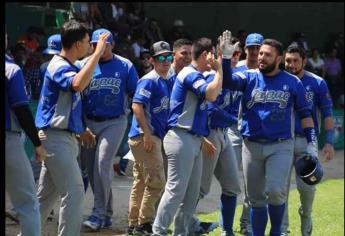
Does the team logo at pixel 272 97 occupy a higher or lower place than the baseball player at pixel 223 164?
higher

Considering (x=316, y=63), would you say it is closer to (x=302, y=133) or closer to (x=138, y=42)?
(x=138, y=42)

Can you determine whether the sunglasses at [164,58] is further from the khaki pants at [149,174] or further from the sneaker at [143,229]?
the sneaker at [143,229]

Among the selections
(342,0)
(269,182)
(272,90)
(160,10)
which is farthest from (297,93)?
(342,0)

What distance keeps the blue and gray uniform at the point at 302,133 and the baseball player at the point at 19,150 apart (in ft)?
9.54

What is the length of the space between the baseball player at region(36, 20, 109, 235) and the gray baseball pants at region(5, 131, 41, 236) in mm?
472

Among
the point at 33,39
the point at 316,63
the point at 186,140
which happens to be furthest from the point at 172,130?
the point at 316,63

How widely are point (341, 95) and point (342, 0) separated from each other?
12.6 feet

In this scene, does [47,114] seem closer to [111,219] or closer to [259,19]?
[111,219]

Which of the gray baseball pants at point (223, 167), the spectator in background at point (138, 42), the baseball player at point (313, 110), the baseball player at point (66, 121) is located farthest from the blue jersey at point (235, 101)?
the spectator in background at point (138, 42)

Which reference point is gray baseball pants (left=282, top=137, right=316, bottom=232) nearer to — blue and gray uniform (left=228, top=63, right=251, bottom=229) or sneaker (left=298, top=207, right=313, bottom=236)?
sneaker (left=298, top=207, right=313, bottom=236)

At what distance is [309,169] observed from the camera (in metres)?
7.18

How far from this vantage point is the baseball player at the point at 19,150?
5562 millimetres

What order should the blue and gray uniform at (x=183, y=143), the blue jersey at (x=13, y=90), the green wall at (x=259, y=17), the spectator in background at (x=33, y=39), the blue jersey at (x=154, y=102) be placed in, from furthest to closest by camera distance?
the green wall at (x=259, y=17), the spectator in background at (x=33, y=39), the blue jersey at (x=154, y=102), the blue and gray uniform at (x=183, y=143), the blue jersey at (x=13, y=90)

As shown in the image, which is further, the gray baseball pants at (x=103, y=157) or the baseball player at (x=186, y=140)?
the gray baseball pants at (x=103, y=157)
